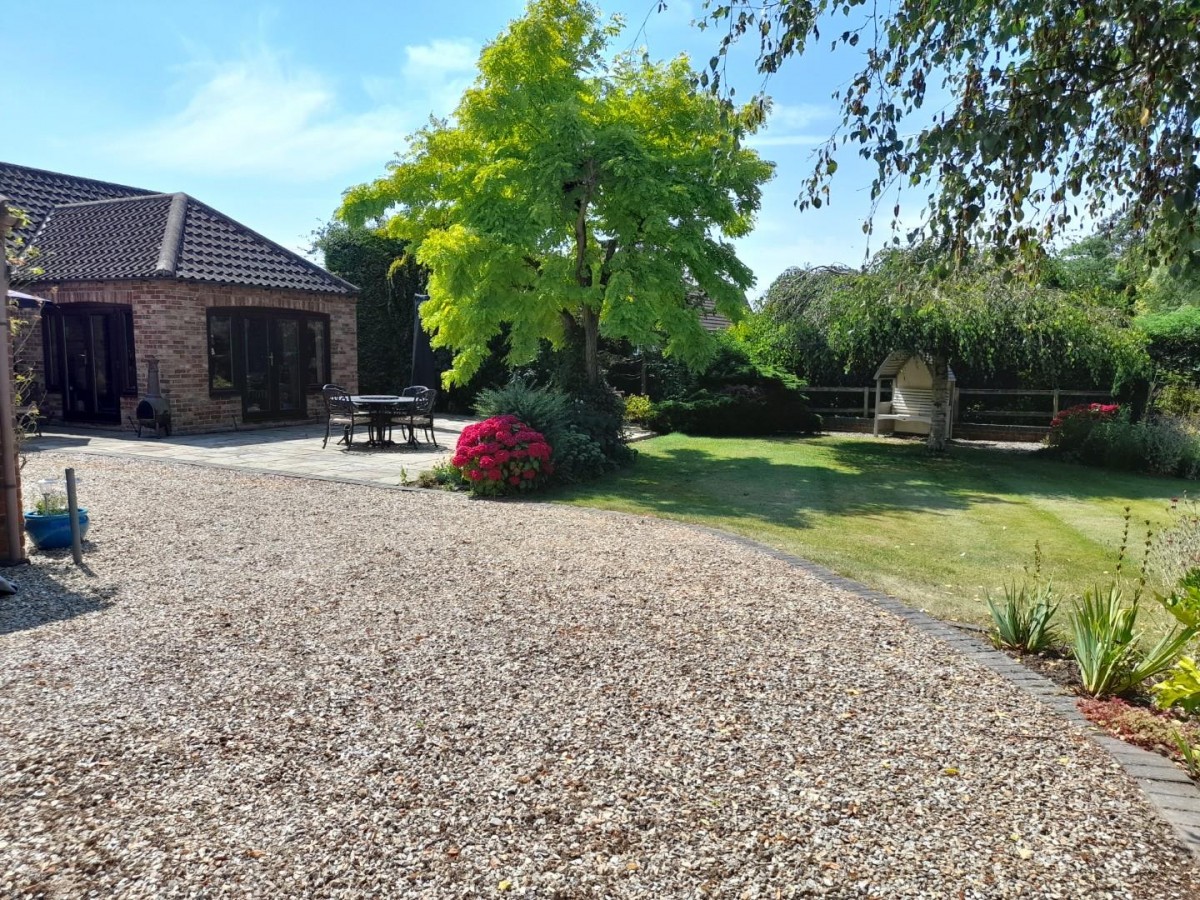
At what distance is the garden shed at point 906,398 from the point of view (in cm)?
1728

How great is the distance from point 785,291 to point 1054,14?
1215cm

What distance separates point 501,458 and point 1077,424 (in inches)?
438

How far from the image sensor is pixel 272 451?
13.5 meters

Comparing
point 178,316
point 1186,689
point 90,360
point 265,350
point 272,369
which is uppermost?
point 178,316

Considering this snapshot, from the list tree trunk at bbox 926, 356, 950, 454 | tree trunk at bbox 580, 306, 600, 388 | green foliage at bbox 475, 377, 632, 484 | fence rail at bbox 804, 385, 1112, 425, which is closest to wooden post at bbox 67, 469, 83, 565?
→ green foliage at bbox 475, 377, 632, 484

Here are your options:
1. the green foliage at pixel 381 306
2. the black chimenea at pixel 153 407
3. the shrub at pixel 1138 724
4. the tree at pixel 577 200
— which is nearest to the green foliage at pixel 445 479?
the tree at pixel 577 200

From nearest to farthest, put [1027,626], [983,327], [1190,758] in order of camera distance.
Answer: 1. [1190,758]
2. [1027,626]
3. [983,327]

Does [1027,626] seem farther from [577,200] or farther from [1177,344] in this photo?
[1177,344]

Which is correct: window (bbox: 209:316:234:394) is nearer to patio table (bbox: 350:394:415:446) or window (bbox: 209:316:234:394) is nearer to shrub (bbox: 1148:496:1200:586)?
patio table (bbox: 350:394:415:446)

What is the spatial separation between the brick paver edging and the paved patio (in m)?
6.67

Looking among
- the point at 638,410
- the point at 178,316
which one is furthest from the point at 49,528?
the point at 638,410

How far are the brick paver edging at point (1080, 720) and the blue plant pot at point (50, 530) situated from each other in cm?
606

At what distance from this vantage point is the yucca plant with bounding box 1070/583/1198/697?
4.19 m

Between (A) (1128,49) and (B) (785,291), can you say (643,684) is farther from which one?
(B) (785,291)
